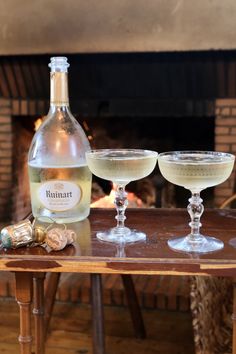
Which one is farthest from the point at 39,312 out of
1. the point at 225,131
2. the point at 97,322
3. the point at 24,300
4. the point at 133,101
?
the point at 225,131

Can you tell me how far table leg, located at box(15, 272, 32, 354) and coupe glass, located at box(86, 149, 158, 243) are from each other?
16cm

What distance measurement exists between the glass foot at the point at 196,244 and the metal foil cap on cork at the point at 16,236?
264 mm

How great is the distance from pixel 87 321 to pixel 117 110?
0.88 meters

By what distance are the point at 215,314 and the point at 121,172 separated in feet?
1.77

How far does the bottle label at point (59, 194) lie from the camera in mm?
1182

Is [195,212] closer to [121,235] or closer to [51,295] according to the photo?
[121,235]

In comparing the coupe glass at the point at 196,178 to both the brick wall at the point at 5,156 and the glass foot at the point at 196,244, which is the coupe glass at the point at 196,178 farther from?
the brick wall at the point at 5,156

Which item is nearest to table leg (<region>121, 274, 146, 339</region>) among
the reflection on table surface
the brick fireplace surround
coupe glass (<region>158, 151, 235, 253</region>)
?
the reflection on table surface

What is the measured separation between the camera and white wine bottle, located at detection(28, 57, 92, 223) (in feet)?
3.88

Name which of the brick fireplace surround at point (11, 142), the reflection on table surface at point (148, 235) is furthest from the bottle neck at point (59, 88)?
the brick fireplace surround at point (11, 142)

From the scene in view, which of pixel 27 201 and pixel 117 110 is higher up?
pixel 117 110

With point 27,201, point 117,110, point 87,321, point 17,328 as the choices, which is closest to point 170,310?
point 87,321

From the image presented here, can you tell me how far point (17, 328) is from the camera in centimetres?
184

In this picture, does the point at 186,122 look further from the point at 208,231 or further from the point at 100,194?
the point at 208,231
